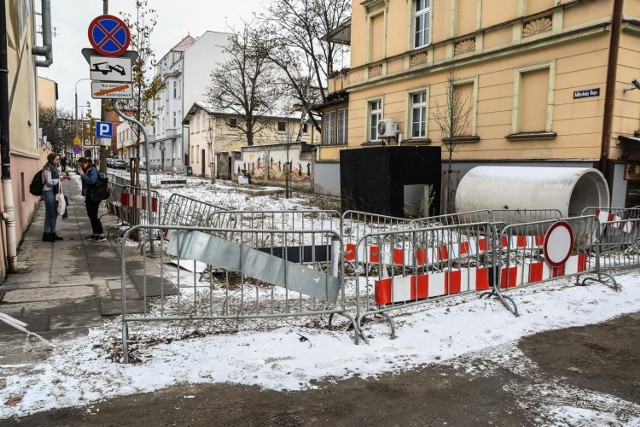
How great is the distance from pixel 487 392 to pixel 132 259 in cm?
621

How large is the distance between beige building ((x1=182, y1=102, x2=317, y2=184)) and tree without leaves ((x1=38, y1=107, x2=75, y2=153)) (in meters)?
→ 13.1

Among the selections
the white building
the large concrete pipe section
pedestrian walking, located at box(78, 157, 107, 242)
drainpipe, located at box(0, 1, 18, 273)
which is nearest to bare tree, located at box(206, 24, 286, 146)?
the white building

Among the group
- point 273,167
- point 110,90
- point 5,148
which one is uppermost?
point 110,90

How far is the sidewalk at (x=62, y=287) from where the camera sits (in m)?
4.92

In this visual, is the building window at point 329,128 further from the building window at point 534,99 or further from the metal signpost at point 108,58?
the metal signpost at point 108,58

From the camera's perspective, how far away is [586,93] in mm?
11680

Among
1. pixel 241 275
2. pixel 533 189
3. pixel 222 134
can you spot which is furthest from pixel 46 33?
pixel 222 134

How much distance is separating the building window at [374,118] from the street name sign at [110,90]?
13788 mm

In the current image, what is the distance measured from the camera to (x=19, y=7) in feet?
31.6

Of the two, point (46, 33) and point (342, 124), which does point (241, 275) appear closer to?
point (46, 33)

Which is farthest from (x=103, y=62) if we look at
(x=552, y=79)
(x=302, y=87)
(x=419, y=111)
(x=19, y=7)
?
(x=302, y=87)

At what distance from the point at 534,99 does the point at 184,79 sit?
47.3 metres

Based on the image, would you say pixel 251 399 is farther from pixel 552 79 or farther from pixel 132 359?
pixel 552 79

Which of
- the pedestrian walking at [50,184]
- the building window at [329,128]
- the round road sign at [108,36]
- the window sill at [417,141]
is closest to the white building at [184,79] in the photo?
the building window at [329,128]
